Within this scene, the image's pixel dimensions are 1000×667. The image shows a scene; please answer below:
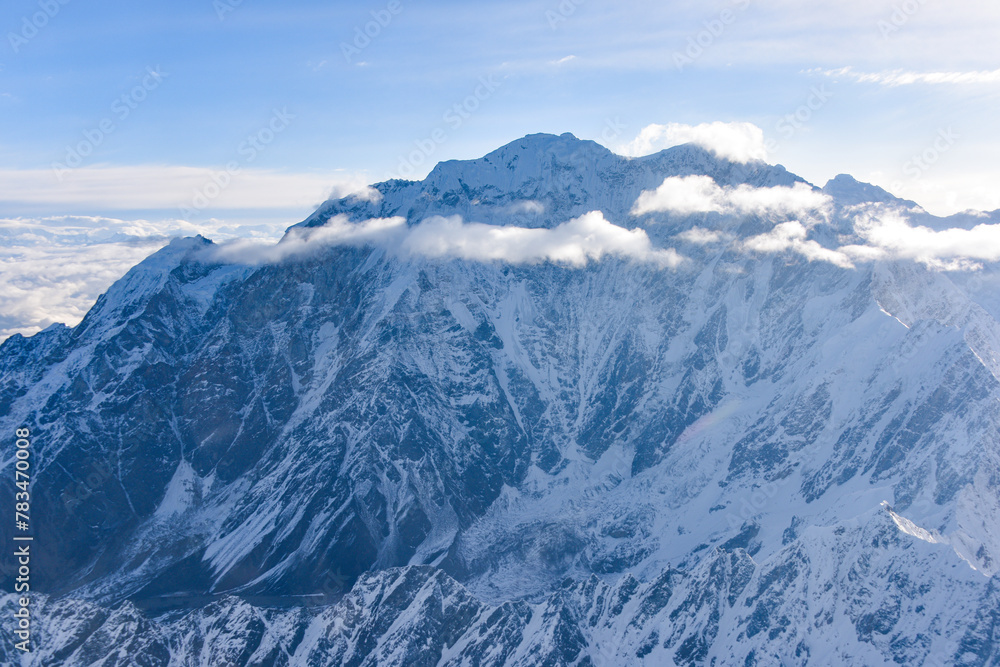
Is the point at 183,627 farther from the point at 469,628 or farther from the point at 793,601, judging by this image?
the point at 793,601

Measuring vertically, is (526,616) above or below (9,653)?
below

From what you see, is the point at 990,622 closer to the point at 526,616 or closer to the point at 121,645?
the point at 526,616

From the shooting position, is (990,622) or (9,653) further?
(9,653)

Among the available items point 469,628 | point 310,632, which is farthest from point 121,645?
point 469,628

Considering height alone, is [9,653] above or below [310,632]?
above

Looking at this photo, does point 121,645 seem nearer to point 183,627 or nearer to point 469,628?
point 183,627

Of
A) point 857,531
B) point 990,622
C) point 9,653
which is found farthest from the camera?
point 857,531

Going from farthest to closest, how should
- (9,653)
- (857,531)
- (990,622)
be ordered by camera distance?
(857,531), (9,653), (990,622)

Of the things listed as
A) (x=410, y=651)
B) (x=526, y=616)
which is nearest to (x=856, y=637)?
(x=526, y=616)

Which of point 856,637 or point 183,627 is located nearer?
point 856,637
